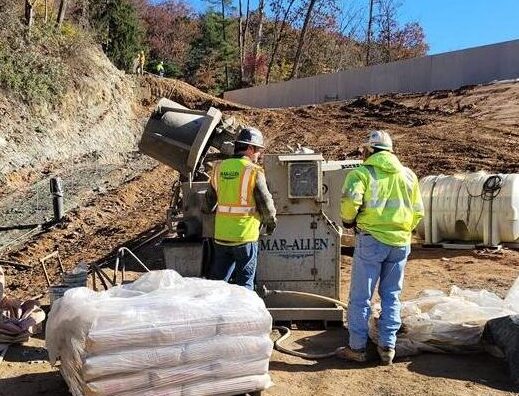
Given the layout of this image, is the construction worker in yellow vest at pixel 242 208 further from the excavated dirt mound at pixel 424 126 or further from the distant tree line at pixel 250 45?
the distant tree line at pixel 250 45

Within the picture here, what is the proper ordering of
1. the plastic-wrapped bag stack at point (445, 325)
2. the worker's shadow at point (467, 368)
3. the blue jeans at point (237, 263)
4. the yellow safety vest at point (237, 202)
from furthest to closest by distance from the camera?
the blue jeans at point (237, 263), the yellow safety vest at point (237, 202), the plastic-wrapped bag stack at point (445, 325), the worker's shadow at point (467, 368)

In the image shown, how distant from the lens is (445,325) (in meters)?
5.42

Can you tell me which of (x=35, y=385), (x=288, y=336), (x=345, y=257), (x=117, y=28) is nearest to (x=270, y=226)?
(x=288, y=336)

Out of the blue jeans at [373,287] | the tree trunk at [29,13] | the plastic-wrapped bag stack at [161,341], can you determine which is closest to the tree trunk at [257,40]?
the tree trunk at [29,13]

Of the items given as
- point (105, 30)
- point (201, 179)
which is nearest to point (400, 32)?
point (105, 30)

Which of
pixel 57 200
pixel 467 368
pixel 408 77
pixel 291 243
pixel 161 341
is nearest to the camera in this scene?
pixel 161 341

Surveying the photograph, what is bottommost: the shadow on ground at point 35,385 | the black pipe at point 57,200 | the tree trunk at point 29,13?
the shadow on ground at point 35,385

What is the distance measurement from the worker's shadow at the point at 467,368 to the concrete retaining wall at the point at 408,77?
18184 millimetres

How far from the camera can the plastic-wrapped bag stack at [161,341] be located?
13.0ft

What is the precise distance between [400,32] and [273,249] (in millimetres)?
41659

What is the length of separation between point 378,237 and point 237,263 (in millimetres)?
1318

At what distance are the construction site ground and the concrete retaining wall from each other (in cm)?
140

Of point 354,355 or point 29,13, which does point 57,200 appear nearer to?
point 354,355

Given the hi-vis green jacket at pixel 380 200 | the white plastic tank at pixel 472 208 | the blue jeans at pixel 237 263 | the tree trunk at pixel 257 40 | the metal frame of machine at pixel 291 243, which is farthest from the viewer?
the tree trunk at pixel 257 40
